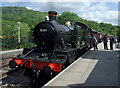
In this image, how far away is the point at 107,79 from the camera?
5105 mm

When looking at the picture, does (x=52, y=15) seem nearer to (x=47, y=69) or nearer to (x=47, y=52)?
(x=47, y=52)

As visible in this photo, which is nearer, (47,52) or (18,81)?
(18,81)

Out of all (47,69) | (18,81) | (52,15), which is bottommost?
(18,81)

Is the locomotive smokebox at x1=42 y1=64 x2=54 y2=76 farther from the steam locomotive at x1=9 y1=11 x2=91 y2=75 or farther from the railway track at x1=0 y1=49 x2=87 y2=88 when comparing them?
the railway track at x1=0 y1=49 x2=87 y2=88

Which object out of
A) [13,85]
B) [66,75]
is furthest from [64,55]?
[13,85]

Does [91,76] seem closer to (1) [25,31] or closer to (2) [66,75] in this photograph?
(2) [66,75]

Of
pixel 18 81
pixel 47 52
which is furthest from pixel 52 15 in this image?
pixel 18 81

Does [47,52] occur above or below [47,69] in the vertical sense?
above

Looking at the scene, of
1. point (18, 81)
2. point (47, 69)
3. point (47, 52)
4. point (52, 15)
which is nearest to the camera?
point (47, 69)

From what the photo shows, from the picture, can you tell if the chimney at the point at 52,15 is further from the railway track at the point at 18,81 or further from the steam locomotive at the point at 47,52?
the railway track at the point at 18,81

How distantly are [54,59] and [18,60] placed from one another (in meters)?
1.69

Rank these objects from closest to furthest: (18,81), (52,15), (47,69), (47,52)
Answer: (47,69)
(18,81)
(47,52)
(52,15)

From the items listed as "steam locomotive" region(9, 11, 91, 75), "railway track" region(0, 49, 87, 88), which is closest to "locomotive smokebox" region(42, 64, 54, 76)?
"steam locomotive" region(9, 11, 91, 75)

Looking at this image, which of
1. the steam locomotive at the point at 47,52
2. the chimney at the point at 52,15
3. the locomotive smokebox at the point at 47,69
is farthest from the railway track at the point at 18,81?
the chimney at the point at 52,15
